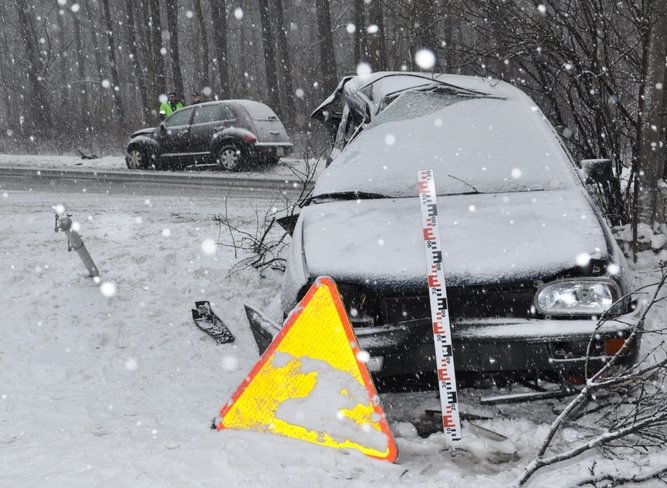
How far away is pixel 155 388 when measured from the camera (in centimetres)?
418

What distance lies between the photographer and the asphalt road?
11.1 metres

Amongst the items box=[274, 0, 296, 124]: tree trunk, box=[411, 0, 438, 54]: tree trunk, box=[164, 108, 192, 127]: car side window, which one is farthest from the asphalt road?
box=[274, 0, 296, 124]: tree trunk

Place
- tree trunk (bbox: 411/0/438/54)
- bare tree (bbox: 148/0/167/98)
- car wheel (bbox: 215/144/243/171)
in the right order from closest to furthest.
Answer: tree trunk (bbox: 411/0/438/54)
car wheel (bbox: 215/144/243/171)
bare tree (bbox: 148/0/167/98)

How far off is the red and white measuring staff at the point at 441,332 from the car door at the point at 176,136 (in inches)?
503

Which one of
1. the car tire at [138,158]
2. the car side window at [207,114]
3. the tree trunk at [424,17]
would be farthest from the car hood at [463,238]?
the car tire at [138,158]

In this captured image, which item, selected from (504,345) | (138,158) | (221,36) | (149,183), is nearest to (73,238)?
(504,345)

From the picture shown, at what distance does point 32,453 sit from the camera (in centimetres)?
298

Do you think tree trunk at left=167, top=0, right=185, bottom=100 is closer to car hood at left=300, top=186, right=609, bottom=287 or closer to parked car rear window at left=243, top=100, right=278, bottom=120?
parked car rear window at left=243, top=100, right=278, bottom=120

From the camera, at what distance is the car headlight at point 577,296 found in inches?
122

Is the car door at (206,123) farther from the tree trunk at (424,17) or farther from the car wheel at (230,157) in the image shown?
the tree trunk at (424,17)

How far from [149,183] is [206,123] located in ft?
9.36

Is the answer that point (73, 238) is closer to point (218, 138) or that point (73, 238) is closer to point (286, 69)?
point (218, 138)

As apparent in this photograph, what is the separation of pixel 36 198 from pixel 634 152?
27.9 ft

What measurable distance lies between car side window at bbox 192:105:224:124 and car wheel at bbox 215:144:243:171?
747 millimetres
